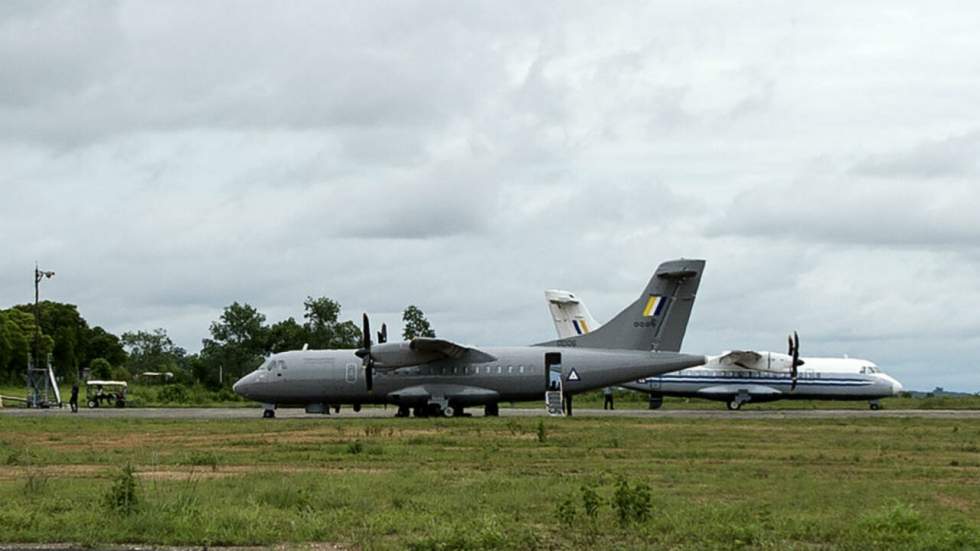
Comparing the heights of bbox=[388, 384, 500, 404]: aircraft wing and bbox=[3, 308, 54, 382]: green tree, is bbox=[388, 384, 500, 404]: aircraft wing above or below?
below

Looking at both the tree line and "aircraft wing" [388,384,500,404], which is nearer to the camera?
"aircraft wing" [388,384,500,404]

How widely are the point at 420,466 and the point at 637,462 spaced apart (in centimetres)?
506

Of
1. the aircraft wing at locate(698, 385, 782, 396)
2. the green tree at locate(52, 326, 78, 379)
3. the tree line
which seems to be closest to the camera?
the aircraft wing at locate(698, 385, 782, 396)

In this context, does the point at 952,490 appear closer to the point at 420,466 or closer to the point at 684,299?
the point at 420,466

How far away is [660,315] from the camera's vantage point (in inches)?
1989

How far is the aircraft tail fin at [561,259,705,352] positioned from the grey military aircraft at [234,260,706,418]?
4 cm

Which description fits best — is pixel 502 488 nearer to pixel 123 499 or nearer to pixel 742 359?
pixel 123 499

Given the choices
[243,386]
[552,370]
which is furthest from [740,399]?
[243,386]

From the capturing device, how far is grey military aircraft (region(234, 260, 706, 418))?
50094mm

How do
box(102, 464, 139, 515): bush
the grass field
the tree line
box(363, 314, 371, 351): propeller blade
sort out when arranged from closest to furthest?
1. the grass field
2. box(102, 464, 139, 515): bush
3. box(363, 314, 371, 351): propeller blade
4. the tree line

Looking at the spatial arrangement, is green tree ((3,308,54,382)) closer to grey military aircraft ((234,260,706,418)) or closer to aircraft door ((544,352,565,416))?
grey military aircraft ((234,260,706,418))

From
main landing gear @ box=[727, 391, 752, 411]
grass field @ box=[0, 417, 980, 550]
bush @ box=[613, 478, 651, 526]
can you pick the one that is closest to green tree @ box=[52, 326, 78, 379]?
main landing gear @ box=[727, 391, 752, 411]

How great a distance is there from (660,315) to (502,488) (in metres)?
29.3

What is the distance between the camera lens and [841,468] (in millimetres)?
26984
